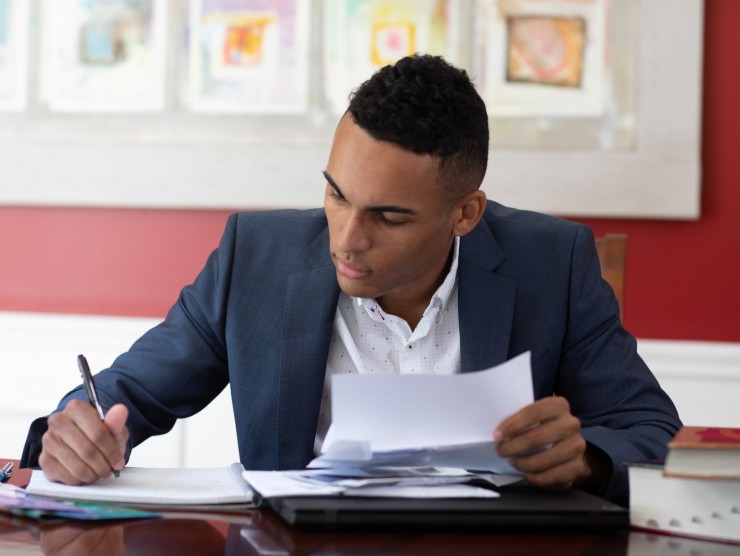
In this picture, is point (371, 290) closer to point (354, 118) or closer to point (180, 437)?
point (354, 118)

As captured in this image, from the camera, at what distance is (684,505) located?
3.65ft

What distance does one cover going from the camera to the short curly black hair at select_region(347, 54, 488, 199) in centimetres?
150

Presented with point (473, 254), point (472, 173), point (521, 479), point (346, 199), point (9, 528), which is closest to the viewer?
point (9, 528)

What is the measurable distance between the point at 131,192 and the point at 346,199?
143cm

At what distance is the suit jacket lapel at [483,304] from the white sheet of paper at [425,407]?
0.47 metres

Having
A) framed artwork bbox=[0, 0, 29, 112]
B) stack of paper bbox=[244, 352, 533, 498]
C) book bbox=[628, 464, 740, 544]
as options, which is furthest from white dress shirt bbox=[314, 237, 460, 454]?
framed artwork bbox=[0, 0, 29, 112]

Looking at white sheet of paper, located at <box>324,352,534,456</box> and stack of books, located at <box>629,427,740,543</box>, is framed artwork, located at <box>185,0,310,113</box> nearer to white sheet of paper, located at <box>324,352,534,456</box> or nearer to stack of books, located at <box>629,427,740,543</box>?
white sheet of paper, located at <box>324,352,534,456</box>

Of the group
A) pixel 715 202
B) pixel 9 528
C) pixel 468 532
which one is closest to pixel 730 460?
pixel 468 532

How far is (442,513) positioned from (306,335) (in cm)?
61

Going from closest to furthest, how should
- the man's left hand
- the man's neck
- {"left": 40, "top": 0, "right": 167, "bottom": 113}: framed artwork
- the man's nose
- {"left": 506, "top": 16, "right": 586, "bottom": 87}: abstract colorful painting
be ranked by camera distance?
the man's left hand < the man's nose < the man's neck < {"left": 506, "top": 16, "right": 586, "bottom": 87}: abstract colorful painting < {"left": 40, "top": 0, "right": 167, "bottom": 113}: framed artwork

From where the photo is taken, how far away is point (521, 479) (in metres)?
Result: 1.28

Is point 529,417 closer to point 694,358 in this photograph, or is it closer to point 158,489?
point 158,489

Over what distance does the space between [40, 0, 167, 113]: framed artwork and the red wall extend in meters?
0.30

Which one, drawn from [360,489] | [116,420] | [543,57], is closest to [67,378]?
[543,57]
